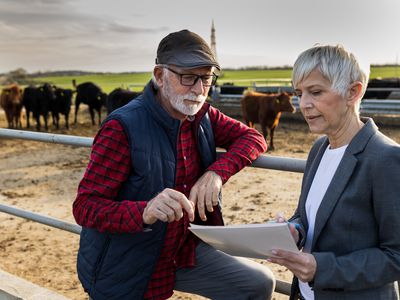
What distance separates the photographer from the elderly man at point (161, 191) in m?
1.88

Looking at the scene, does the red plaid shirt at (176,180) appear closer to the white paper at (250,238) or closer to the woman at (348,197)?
the white paper at (250,238)

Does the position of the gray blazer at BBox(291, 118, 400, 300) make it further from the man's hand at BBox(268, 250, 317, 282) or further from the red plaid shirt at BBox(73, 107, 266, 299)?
the red plaid shirt at BBox(73, 107, 266, 299)

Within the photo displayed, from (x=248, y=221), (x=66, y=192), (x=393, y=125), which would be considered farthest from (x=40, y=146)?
(x=393, y=125)

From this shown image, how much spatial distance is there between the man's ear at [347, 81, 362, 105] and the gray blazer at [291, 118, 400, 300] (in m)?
0.10

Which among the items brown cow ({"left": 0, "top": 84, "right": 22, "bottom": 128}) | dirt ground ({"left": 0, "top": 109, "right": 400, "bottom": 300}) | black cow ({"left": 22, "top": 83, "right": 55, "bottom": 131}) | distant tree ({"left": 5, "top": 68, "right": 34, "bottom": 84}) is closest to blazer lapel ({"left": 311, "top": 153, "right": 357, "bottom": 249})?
dirt ground ({"left": 0, "top": 109, "right": 400, "bottom": 300})

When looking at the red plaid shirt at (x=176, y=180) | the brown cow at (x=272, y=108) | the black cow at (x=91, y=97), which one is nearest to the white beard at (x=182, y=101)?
the red plaid shirt at (x=176, y=180)

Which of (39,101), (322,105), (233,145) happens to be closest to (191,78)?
(233,145)

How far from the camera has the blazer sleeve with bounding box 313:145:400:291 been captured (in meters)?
1.43

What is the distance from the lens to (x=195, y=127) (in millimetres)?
2125

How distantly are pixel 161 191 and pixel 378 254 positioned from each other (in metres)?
0.87

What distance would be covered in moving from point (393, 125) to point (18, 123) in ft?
43.9

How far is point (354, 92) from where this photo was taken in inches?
59.9

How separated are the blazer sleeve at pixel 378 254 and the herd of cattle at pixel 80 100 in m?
10.3

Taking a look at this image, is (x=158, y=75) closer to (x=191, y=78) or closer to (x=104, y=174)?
(x=191, y=78)
